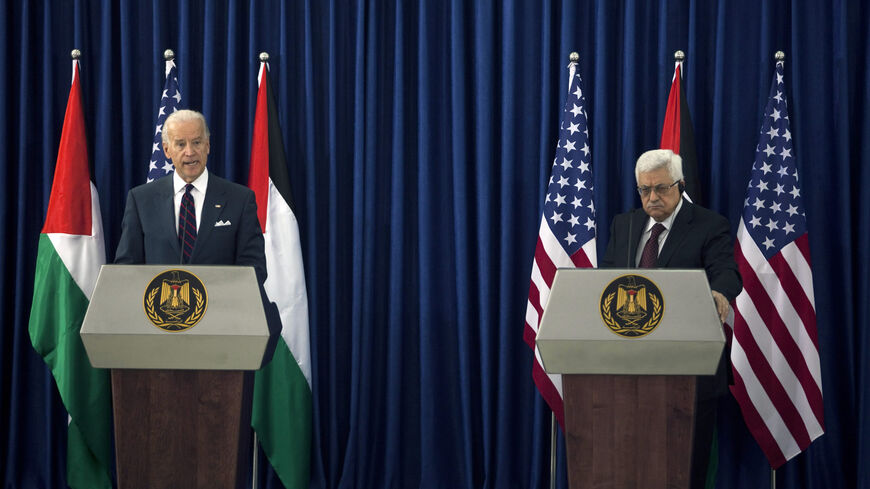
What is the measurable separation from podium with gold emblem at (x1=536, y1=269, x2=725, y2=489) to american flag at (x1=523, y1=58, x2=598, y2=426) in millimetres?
1674

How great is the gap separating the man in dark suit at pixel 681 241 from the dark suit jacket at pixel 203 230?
1.38m

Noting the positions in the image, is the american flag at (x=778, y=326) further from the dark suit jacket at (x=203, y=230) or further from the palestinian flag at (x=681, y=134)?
the dark suit jacket at (x=203, y=230)

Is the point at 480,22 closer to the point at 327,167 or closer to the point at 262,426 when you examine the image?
the point at 327,167

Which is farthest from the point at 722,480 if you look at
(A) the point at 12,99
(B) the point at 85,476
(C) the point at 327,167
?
(A) the point at 12,99

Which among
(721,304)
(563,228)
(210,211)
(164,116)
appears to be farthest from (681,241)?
(164,116)

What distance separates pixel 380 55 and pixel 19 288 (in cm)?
226

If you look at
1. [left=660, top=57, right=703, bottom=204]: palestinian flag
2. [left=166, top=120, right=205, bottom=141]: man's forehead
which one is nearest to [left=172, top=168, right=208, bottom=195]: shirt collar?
[left=166, top=120, right=205, bottom=141]: man's forehead

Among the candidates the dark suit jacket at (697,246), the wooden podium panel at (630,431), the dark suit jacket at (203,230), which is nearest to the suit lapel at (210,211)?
the dark suit jacket at (203,230)

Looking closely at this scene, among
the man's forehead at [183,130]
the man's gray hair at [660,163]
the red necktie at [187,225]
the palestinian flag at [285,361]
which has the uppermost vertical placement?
the man's forehead at [183,130]

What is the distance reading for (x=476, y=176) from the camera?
4707 millimetres

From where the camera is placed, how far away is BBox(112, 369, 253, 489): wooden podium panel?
8.64 ft

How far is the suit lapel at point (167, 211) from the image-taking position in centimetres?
306

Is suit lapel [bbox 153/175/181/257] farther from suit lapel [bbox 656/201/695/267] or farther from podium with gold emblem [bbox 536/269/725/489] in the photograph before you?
suit lapel [bbox 656/201/695/267]

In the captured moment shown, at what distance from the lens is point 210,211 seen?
10.1 ft
